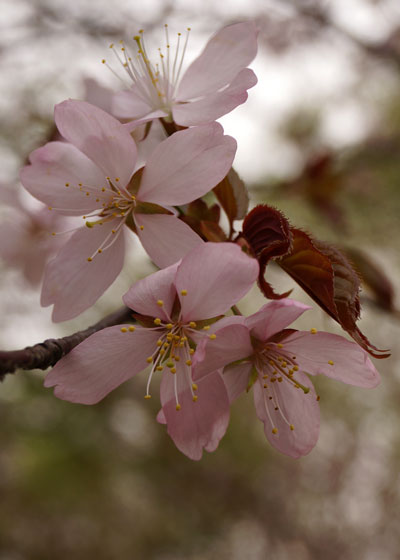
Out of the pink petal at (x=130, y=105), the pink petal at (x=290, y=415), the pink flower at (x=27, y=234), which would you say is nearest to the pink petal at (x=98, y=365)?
the pink petal at (x=290, y=415)

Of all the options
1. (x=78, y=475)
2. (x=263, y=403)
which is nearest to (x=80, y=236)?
(x=263, y=403)

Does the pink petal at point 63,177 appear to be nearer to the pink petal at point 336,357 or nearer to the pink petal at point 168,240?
the pink petal at point 168,240

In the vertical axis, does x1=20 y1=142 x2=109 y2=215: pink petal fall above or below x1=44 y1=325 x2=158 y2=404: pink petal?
above

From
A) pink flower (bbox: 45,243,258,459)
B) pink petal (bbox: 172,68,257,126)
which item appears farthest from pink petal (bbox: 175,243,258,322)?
pink petal (bbox: 172,68,257,126)

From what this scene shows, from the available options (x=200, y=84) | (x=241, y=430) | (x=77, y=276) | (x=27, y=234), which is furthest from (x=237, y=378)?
(x=241, y=430)

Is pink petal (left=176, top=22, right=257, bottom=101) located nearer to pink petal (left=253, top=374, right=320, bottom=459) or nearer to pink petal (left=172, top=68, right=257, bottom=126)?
pink petal (left=172, top=68, right=257, bottom=126)

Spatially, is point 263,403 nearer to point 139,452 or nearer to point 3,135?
point 3,135
